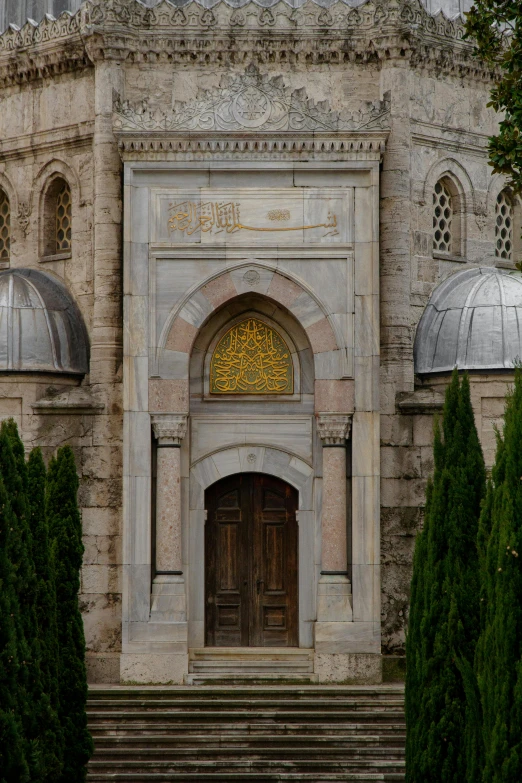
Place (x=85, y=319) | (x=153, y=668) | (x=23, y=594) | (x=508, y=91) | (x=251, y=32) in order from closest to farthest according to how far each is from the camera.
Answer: (x=23, y=594), (x=508, y=91), (x=153, y=668), (x=251, y=32), (x=85, y=319)

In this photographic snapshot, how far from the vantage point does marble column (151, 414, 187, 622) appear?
1875 cm

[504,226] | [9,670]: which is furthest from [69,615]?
[504,226]

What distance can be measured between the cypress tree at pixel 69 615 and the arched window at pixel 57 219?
510 cm

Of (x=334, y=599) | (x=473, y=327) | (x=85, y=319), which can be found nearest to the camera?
(x=334, y=599)

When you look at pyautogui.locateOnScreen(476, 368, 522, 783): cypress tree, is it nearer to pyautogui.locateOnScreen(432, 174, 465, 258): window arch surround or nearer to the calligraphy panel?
the calligraphy panel

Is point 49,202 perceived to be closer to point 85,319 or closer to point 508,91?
point 85,319

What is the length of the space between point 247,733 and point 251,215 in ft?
23.6

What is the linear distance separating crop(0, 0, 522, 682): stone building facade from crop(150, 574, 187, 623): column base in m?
0.03

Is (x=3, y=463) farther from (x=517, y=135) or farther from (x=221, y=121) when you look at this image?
(x=221, y=121)

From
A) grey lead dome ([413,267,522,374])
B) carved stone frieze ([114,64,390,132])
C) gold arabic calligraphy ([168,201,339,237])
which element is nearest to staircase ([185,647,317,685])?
grey lead dome ([413,267,522,374])

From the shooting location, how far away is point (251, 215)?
63.2 feet

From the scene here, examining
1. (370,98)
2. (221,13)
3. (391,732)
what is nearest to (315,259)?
(370,98)

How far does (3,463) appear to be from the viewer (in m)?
13.1

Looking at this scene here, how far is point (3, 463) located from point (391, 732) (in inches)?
272
